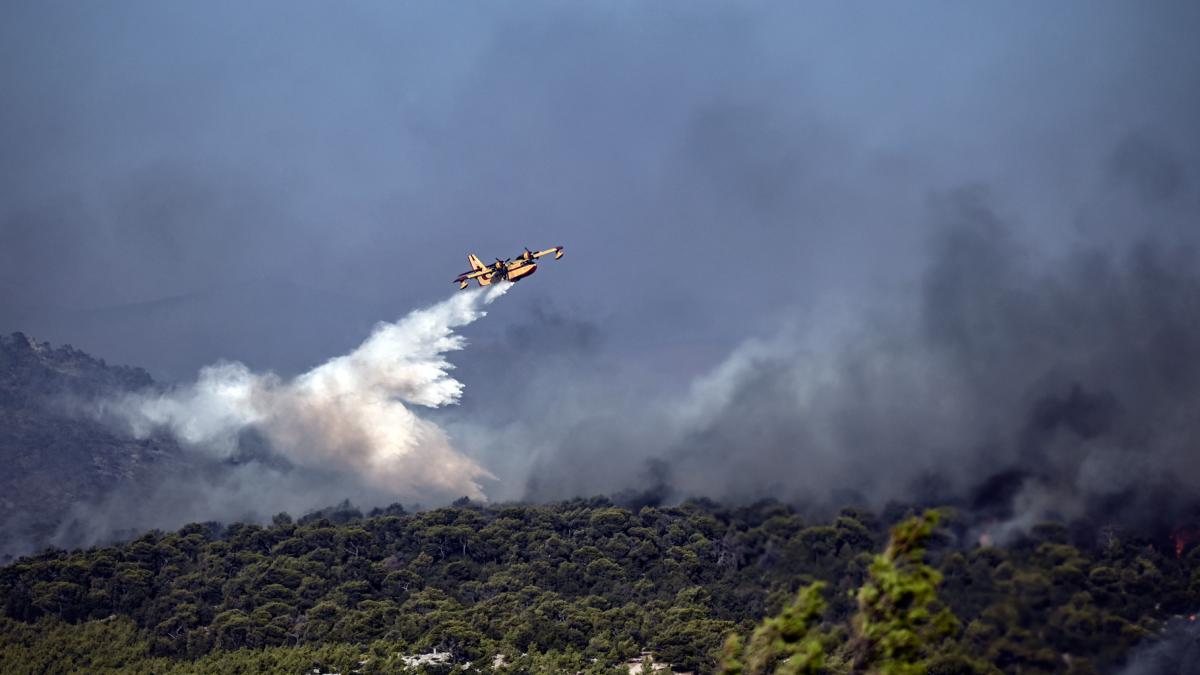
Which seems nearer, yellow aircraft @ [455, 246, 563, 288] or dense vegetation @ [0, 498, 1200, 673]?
dense vegetation @ [0, 498, 1200, 673]

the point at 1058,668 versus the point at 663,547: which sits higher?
the point at 663,547

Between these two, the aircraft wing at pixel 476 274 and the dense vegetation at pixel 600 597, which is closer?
the dense vegetation at pixel 600 597

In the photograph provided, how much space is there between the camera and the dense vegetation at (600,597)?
68.8 m

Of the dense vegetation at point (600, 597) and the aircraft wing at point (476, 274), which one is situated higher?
the aircraft wing at point (476, 274)

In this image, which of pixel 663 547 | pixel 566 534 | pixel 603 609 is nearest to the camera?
pixel 603 609

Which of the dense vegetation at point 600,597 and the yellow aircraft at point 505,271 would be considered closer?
the dense vegetation at point 600,597

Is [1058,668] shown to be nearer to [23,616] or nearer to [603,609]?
[603,609]

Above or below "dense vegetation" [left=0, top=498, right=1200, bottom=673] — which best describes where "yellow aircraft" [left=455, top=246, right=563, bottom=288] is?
above

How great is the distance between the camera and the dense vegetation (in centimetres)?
6881

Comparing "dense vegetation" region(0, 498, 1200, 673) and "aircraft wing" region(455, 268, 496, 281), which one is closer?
"dense vegetation" region(0, 498, 1200, 673)

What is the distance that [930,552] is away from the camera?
77.2 meters

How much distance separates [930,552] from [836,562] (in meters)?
11.9

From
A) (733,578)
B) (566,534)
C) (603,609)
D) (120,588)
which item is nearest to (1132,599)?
(733,578)

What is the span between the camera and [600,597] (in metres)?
170
